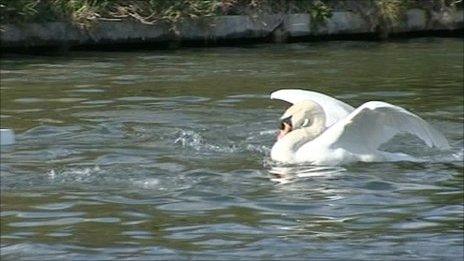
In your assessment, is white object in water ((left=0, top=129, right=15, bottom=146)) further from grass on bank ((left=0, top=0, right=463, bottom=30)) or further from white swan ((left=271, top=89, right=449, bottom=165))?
grass on bank ((left=0, top=0, right=463, bottom=30))

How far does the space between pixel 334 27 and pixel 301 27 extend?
16.5 inches

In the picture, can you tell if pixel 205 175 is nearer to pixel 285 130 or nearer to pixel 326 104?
pixel 285 130

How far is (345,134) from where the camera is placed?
9.70 meters

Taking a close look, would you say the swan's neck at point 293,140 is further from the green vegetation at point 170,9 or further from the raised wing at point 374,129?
the green vegetation at point 170,9

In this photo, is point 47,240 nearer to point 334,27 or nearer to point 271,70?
point 271,70

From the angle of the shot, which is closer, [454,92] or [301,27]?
[454,92]

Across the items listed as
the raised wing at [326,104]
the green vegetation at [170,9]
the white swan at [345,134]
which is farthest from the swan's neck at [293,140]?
the green vegetation at [170,9]

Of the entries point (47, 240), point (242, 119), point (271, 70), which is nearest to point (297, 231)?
point (47, 240)

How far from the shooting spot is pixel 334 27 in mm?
18672

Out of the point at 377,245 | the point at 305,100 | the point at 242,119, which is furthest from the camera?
the point at 242,119

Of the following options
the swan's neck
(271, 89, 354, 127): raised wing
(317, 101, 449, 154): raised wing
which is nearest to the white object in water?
the swan's neck

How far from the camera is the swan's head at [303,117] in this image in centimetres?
1001

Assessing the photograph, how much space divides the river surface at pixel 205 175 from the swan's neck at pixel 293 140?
11 cm

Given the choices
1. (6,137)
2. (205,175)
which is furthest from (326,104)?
(6,137)
